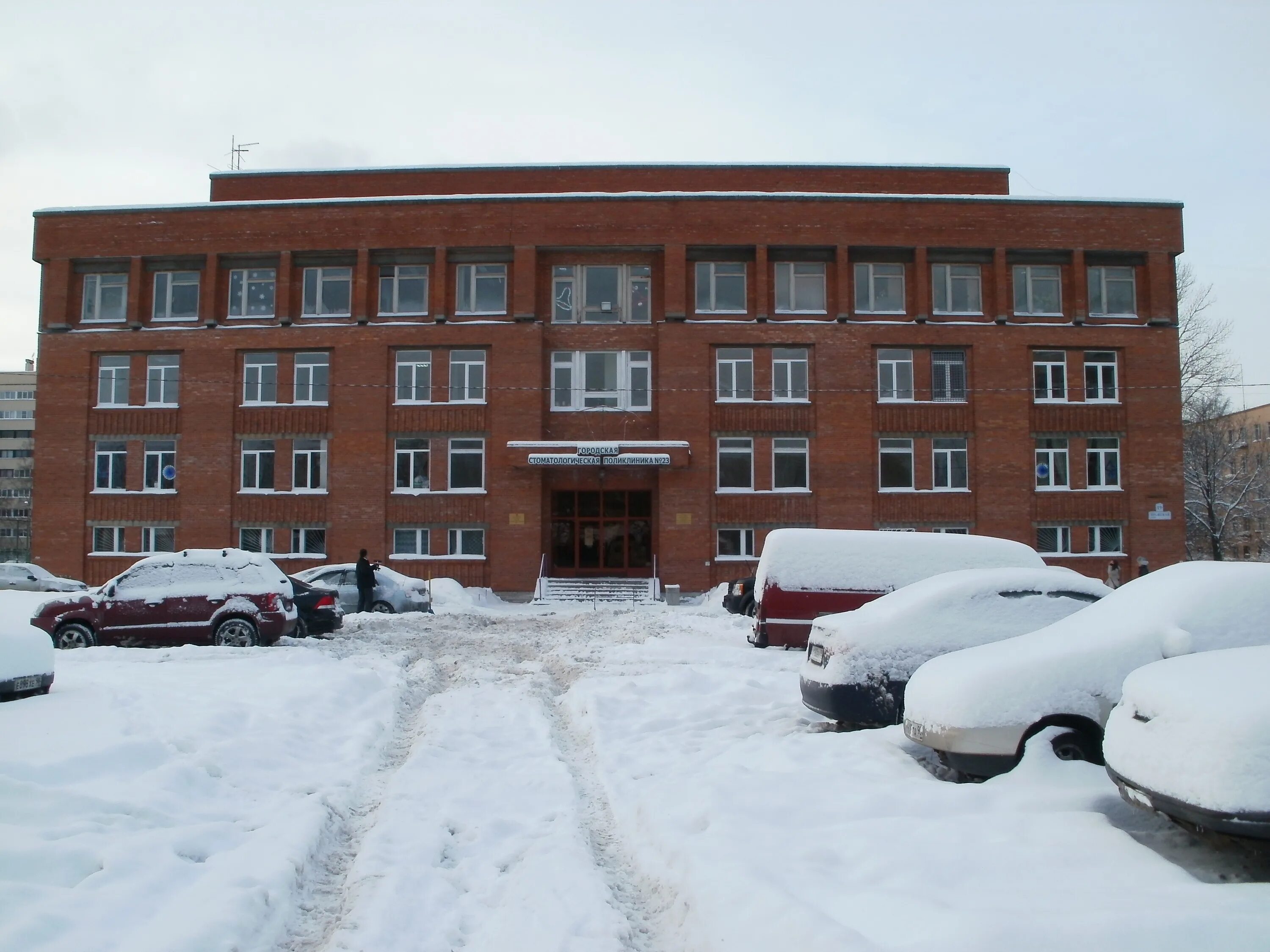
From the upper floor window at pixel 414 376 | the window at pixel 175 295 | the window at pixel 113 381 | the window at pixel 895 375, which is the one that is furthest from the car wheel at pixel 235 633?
the window at pixel 895 375

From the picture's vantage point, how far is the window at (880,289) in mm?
36156

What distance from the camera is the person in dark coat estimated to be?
78.3 feet

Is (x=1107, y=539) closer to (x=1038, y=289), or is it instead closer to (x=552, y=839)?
(x=1038, y=289)

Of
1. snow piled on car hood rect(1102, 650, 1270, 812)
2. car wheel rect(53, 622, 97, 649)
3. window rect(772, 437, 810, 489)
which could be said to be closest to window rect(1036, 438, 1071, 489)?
window rect(772, 437, 810, 489)

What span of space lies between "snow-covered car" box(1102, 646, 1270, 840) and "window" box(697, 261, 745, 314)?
30757 mm

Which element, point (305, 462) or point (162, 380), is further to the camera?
point (162, 380)

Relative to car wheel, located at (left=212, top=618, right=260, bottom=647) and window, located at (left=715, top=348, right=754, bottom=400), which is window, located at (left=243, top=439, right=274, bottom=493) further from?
car wheel, located at (left=212, top=618, right=260, bottom=647)

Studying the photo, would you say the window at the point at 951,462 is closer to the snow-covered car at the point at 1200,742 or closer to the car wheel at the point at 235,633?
the car wheel at the point at 235,633

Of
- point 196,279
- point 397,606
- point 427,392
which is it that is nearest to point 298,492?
point 427,392

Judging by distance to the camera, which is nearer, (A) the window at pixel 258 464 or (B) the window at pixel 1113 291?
(A) the window at pixel 258 464

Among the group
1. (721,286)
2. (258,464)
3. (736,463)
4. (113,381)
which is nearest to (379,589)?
(258,464)

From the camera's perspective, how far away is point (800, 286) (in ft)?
119

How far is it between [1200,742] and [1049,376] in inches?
1335

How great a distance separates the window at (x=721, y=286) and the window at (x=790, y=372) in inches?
87.6
